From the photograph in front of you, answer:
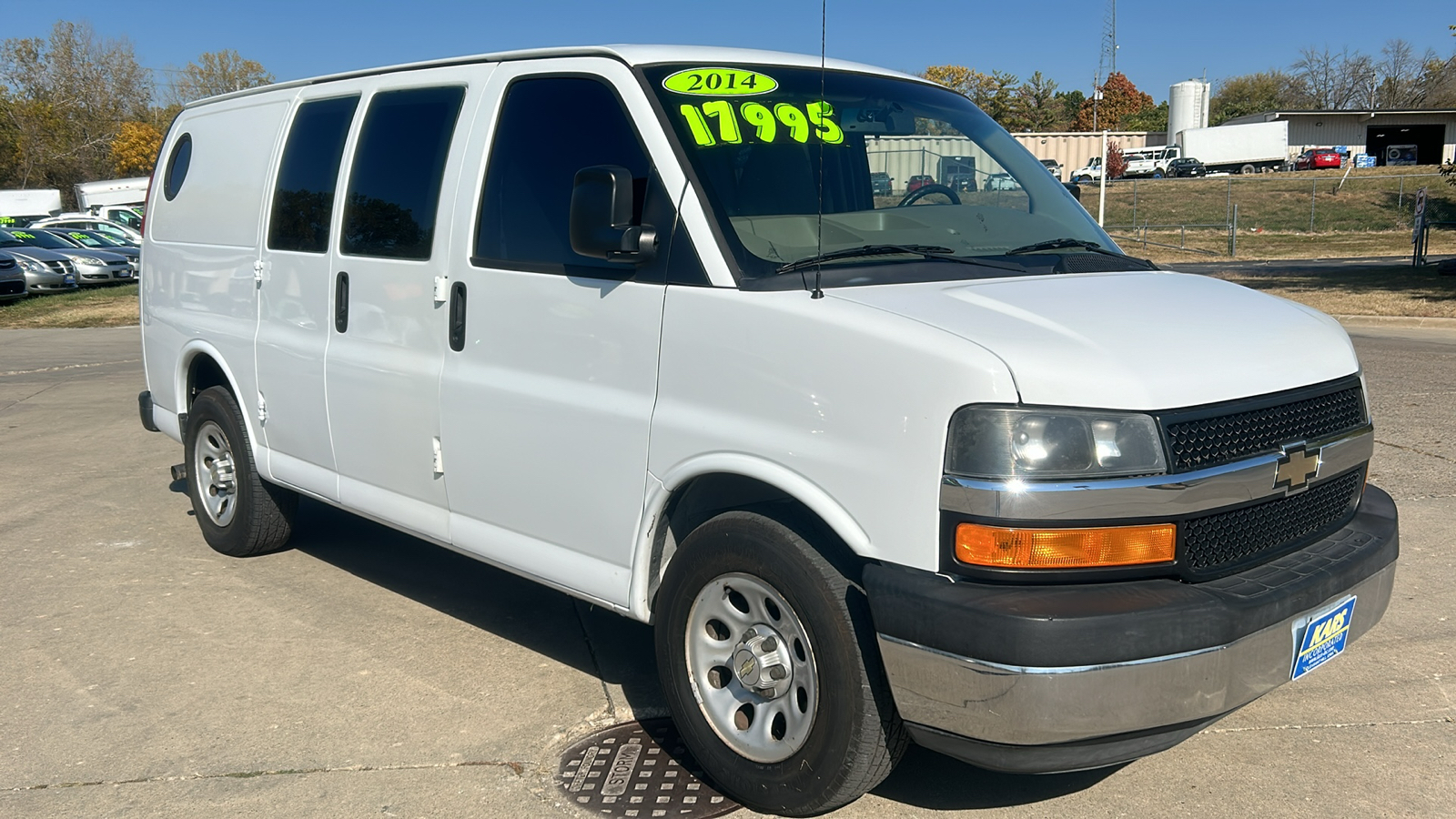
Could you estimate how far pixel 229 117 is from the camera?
19.6ft

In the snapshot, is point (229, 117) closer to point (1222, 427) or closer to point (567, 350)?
point (567, 350)

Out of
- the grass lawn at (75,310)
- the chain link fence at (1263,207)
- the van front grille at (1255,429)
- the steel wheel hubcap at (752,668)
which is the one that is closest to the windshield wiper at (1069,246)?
the van front grille at (1255,429)

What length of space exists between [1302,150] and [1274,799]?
82.4m

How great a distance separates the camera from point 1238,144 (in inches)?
2739

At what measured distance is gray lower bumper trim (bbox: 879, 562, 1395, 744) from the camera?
2.78 m

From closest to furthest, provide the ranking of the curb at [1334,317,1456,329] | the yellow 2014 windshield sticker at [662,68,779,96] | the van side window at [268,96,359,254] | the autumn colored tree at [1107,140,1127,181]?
the yellow 2014 windshield sticker at [662,68,779,96]
the van side window at [268,96,359,254]
the curb at [1334,317,1456,329]
the autumn colored tree at [1107,140,1127,181]

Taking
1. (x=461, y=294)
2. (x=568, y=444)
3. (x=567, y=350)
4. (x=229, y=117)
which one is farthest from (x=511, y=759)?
(x=229, y=117)

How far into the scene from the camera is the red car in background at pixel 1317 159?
2603 inches

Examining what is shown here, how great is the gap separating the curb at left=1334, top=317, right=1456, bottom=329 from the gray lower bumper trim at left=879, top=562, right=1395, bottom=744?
1461 cm

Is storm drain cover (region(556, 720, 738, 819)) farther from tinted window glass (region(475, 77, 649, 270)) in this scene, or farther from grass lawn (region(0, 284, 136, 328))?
grass lawn (region(0, 284, 136, 328))

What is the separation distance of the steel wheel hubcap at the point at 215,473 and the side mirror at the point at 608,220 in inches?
126

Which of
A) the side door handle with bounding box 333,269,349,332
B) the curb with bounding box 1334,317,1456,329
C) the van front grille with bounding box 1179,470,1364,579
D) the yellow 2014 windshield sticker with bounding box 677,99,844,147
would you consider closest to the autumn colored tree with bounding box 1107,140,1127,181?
the curb with bounding box 1334,317,1456,329

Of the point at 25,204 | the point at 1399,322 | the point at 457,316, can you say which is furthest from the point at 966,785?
the point at 25,204

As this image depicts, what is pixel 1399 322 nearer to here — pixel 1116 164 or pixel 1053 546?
pixel 1053 546
